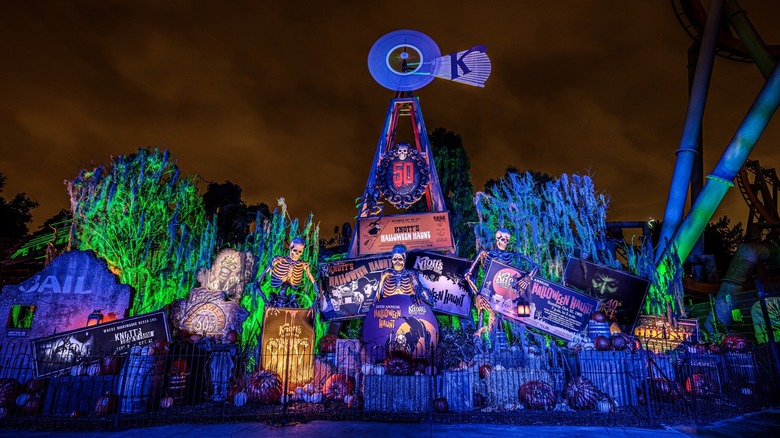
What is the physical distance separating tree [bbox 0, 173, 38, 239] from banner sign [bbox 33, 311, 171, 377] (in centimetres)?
2758

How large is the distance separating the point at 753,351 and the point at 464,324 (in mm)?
7619

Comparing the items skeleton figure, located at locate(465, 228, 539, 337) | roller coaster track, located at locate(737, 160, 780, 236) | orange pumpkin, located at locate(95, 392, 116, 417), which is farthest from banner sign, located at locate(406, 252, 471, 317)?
roller coaster track, located at locate(737, 160, 780, 236)

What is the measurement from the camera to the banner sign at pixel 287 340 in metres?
10.2

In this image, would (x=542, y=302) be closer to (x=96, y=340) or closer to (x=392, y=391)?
(x=392, y=391)

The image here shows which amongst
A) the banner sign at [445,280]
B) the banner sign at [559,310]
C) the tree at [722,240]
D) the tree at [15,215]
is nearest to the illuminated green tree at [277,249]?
the banner sign at [445,280]

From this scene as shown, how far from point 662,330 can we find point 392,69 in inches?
551

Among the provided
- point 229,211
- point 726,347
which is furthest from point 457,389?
point 229,211

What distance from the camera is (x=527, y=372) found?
29.7 feet

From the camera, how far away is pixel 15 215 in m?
31.4

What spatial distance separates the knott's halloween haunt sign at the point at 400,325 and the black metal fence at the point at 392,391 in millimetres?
578

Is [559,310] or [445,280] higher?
[445,280]

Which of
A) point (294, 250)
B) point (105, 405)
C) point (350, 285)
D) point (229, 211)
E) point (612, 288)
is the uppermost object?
point (229, 211)

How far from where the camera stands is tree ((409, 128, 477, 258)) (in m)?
24.0

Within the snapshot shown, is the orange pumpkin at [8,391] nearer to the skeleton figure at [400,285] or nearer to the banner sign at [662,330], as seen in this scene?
the skeleton figure at [400,285]
